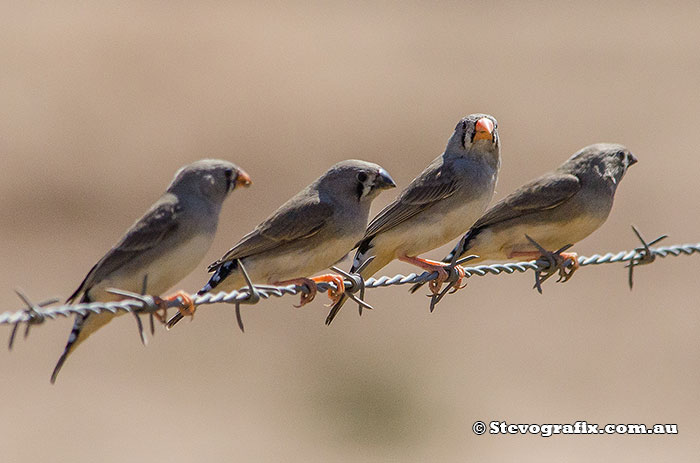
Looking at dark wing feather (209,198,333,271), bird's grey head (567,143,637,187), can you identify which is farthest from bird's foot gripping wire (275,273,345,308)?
bird's grey head (567,143,637,187)

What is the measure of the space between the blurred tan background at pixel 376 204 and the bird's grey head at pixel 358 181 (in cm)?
698

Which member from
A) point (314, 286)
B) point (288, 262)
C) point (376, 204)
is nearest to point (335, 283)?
point (314, 286)

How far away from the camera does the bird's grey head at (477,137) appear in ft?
26.2

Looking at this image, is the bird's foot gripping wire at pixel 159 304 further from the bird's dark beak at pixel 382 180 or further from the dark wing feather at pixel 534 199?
the dark wing feather at pixel 534 199

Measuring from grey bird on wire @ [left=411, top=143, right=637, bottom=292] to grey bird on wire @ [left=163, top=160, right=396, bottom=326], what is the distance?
A: 1.07 metres

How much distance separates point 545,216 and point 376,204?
11356 millimetres

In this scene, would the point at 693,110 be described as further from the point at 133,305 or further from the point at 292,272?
the point at 133,305

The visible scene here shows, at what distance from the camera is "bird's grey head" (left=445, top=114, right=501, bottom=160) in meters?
7.97

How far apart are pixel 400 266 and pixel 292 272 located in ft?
36.6

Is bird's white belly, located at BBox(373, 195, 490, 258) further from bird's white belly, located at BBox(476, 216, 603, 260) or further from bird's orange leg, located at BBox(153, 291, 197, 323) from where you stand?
bird's orange leg, located at BBox(153, 291, 197, 323)

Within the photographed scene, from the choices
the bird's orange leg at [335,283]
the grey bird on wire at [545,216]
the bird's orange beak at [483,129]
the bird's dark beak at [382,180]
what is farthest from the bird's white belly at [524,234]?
the bird's orange leg at [335,283]

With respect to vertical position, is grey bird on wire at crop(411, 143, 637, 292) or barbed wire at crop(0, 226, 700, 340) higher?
grey bird on wire at crop(411, 143, 637, 292)

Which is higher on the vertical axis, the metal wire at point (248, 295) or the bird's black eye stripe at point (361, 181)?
the bird's black eye stripe at point (361, 181)

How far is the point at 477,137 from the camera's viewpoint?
26.2 ft
